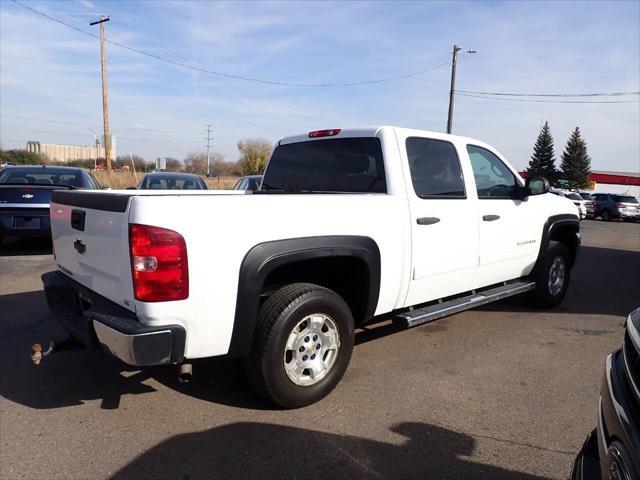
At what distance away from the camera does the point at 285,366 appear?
3.24m

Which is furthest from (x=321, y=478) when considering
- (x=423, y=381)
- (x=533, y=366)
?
(x=533, y=366)

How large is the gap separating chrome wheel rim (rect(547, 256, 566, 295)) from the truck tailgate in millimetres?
4871

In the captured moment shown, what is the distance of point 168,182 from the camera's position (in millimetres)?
→ 11922

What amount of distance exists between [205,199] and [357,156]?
1.81 metres

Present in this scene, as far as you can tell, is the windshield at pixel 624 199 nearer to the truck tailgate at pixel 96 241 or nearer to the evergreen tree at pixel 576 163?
the truck tailgate at pixel 96 241

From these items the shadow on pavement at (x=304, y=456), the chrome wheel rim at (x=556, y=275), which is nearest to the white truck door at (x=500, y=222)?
the chrome wheel rim at (x=556, y=275)

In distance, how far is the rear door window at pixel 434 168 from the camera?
411cm

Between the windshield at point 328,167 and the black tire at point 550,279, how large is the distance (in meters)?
2.75

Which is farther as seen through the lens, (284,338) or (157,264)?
(284,338)

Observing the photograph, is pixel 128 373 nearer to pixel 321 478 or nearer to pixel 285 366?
pixel 285 366

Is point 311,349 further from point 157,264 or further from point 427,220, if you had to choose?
point 427,220

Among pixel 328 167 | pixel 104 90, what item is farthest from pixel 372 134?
pixel 104 90

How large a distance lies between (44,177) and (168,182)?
3.01 m

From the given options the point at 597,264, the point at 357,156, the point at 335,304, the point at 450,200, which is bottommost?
the point at 597,264
